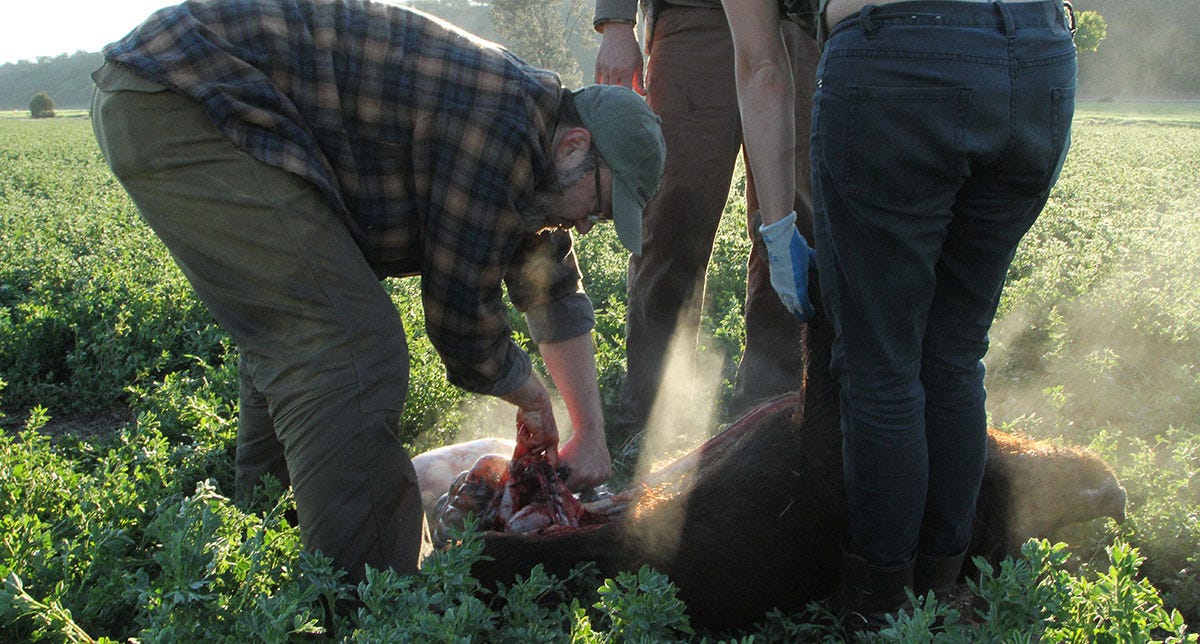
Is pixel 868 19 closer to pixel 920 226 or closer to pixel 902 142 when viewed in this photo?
pixel 902 142

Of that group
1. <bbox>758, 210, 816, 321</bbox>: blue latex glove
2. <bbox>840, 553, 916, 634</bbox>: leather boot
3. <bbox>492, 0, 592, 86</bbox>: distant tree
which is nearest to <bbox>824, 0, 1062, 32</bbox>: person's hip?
<bbox>758, 210, 816, 321</bbox>: blue latex glove

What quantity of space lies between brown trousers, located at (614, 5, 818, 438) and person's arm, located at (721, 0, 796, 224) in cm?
150

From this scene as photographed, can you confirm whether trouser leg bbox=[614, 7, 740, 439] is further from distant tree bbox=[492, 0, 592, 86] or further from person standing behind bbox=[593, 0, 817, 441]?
distant tree bbox=[492, 0, 592, 86]

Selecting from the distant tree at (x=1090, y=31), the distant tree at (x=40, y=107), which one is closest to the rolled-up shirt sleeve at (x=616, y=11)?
the distant tree at (x=1090, y=31)

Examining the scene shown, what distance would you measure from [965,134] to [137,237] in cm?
906

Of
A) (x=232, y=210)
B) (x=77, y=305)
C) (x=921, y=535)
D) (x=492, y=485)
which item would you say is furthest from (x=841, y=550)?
(x=77, y=305)

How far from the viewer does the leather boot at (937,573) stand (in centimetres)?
257

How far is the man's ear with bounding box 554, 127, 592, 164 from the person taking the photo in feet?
8.37

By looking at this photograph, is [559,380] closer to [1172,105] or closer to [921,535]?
[921,535]

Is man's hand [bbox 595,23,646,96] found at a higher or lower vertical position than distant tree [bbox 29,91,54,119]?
higher

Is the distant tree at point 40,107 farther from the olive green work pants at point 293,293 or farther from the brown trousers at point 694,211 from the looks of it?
the olive green work pants at point 293,293

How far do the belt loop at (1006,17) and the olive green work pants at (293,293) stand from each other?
1.68 metres

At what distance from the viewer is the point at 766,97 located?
2.47 m

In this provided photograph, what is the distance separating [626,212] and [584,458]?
101 cm
